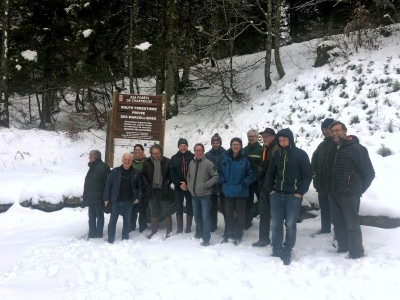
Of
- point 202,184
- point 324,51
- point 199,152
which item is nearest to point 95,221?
point 202,184

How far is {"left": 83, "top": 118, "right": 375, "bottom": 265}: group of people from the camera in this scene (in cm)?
573

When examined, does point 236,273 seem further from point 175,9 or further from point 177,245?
point 175,9

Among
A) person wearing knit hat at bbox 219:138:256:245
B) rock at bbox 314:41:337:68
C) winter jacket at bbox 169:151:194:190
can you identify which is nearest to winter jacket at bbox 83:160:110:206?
winter jacket at bbox 169:151:194:190

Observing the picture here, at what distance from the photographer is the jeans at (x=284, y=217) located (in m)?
5.81

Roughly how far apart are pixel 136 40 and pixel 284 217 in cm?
1177

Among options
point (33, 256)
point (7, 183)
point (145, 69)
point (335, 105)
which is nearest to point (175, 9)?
point (145, 69)

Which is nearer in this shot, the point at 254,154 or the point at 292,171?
the point at 292,171

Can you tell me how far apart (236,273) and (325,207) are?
7.81ft

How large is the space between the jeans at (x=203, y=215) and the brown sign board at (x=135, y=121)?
10.7 feet

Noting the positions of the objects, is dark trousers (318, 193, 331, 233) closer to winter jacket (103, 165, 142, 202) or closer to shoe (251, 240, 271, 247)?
shoe (251, 240, 271, 247)

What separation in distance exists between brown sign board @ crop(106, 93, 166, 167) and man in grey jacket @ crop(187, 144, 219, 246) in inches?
122

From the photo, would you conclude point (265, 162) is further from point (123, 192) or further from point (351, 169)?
point (123, 192)

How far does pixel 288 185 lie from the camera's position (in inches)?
228

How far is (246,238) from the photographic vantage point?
7.04 metres
